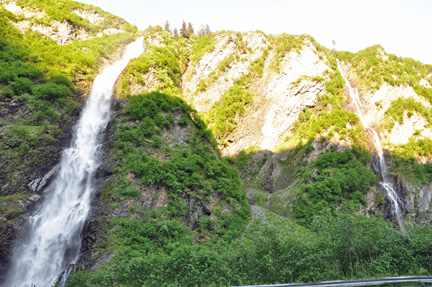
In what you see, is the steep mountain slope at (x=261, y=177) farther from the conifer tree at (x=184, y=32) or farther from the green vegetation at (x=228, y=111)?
the conifer tree at (x=184, y=32)

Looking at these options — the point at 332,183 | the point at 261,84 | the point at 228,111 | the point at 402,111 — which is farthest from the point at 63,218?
the point at 402,111

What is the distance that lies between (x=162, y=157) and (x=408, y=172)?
29.6 m

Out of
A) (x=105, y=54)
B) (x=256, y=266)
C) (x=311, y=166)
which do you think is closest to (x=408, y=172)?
(x=311, y=166)

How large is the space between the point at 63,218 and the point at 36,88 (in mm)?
19143

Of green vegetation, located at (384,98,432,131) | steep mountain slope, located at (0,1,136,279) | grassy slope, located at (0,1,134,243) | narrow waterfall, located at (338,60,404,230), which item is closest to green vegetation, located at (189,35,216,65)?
steep mountain slope, located at (0,1,136,279)

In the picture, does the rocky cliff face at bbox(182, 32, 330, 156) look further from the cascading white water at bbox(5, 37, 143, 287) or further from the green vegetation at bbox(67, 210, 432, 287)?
the green vegetation at bbox(67, 210, 432, 287)

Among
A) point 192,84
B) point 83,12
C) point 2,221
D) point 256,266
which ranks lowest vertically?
point 256,266

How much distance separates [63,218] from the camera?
85.0ft

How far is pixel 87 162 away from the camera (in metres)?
31.6

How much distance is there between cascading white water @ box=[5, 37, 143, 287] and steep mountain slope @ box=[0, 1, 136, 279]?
939 mm

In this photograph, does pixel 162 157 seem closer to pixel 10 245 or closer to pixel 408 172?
pixel 10 245

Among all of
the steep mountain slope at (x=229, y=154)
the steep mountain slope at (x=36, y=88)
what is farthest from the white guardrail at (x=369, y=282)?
the steep mountain slope at (x=36, y=88)

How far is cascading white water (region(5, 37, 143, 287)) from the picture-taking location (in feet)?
73.6

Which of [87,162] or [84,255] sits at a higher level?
[87,162]
